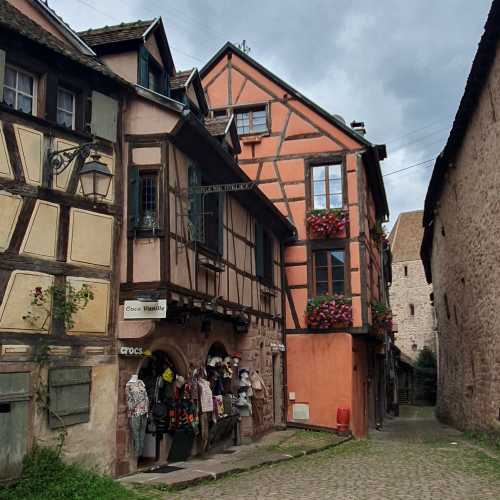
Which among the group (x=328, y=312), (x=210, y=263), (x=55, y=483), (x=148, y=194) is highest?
(x=148, y=194)

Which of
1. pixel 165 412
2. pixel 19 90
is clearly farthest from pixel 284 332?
pixel 19 90

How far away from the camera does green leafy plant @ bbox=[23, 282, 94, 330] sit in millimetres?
8570

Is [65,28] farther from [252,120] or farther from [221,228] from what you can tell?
[252,120]

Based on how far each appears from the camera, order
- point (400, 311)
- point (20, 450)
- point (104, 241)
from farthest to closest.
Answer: point (400, 311)
point (104, 241)
point (20, 450)

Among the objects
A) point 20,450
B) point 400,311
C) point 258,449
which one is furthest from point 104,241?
point 400,311

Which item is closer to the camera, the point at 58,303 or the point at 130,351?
the point at 58,303

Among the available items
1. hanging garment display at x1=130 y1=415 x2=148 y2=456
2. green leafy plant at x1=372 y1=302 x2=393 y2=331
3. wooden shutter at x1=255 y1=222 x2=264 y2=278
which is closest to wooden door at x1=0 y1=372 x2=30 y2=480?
hanging garment display at x1=130 y1=415 x2=148 y2=456

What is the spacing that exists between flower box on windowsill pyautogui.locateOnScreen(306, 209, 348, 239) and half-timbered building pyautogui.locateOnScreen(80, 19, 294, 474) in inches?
157

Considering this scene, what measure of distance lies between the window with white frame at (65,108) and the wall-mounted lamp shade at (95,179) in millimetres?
719

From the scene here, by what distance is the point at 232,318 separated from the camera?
13789 millimetres

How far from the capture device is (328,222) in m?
18.5

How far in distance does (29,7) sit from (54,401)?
5692 mm

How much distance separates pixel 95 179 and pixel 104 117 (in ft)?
4.03

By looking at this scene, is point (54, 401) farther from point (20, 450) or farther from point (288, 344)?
point (288, 344)
